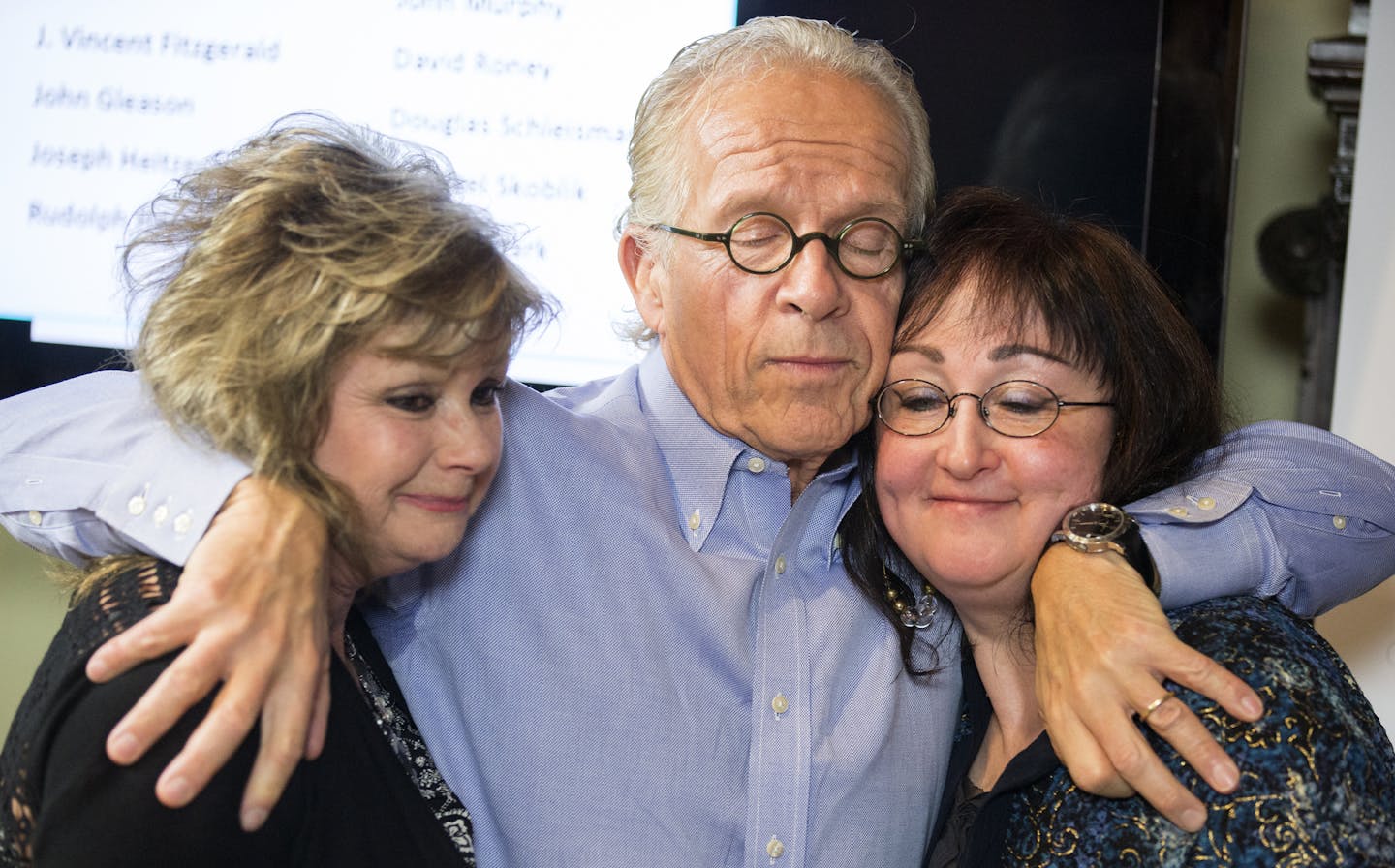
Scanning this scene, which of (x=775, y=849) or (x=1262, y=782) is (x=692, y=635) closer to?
(x=775, y=849)

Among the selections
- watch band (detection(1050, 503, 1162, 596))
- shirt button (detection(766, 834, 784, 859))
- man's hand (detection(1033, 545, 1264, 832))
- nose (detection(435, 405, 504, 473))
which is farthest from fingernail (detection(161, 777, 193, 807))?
watch band (detection(1050, 503, 1162, 596))

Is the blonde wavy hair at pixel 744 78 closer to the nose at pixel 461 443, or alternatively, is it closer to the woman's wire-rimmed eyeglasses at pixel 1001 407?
the woman's wire-rimmed eyeglasses at pixel 1001 407

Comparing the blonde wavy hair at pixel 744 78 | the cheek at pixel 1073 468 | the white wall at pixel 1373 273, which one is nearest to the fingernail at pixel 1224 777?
the cheek at pixel 1073 468

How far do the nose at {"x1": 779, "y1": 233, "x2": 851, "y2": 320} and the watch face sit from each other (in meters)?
0.37

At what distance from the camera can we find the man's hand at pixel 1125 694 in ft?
3.92

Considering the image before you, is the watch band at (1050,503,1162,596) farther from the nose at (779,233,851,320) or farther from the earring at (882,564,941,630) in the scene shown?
the nose at (779,233,851,320)

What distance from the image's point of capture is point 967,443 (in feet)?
4.76

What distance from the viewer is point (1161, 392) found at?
1521mm

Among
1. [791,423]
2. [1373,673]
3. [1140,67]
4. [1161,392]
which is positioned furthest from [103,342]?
[1373,673]

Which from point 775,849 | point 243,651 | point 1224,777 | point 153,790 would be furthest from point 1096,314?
point 153,790

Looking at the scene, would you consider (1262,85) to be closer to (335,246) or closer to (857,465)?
(857,465)

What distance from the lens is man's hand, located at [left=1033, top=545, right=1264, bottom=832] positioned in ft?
→ 3.92

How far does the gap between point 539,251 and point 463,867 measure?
1376mm

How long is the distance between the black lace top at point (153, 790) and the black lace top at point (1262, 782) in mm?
644
